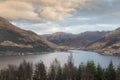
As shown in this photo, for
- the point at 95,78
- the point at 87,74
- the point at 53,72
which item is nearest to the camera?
the point at 87,74

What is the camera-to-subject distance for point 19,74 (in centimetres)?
17212

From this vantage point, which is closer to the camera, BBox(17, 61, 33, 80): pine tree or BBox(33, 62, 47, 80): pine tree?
BBox(33, 62, 47, 80): pine tree

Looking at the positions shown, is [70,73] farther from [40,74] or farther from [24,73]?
[24,73]

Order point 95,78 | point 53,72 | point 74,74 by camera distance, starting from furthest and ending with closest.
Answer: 1. point 53,72
2. point 74,74
3. point 95,78

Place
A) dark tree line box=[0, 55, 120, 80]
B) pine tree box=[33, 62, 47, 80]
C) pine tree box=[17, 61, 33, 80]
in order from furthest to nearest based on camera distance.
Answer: pine tree box=[17, 61, 33, 80] → pine tree box=[33, 62, 47, 80] → dark tree line box=[0, 55, 120, 80]

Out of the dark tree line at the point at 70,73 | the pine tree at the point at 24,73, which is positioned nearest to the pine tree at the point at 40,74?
the dark tree line at the point at 70,73

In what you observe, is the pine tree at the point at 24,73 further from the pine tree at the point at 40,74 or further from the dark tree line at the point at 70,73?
the pine tree at the point at 40,74

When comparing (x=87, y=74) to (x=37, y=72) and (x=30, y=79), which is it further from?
(x=30, y=79)

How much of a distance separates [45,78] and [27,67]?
28.3m

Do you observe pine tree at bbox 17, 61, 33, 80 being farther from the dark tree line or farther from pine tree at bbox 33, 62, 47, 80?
pine tree at bbox 33, 62, 47, 80

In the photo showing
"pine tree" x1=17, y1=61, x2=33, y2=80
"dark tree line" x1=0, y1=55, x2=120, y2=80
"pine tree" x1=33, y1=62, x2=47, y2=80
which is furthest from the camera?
"pine tree" x1=17, y1=61, x2=33, y2=80

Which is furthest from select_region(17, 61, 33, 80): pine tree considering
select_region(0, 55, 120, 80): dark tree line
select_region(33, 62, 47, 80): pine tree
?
select_region(33, 62, 47, 80): pine tree

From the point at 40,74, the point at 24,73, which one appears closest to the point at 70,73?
the point at 40,74

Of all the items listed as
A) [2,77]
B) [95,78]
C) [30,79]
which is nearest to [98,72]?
[95,78]
